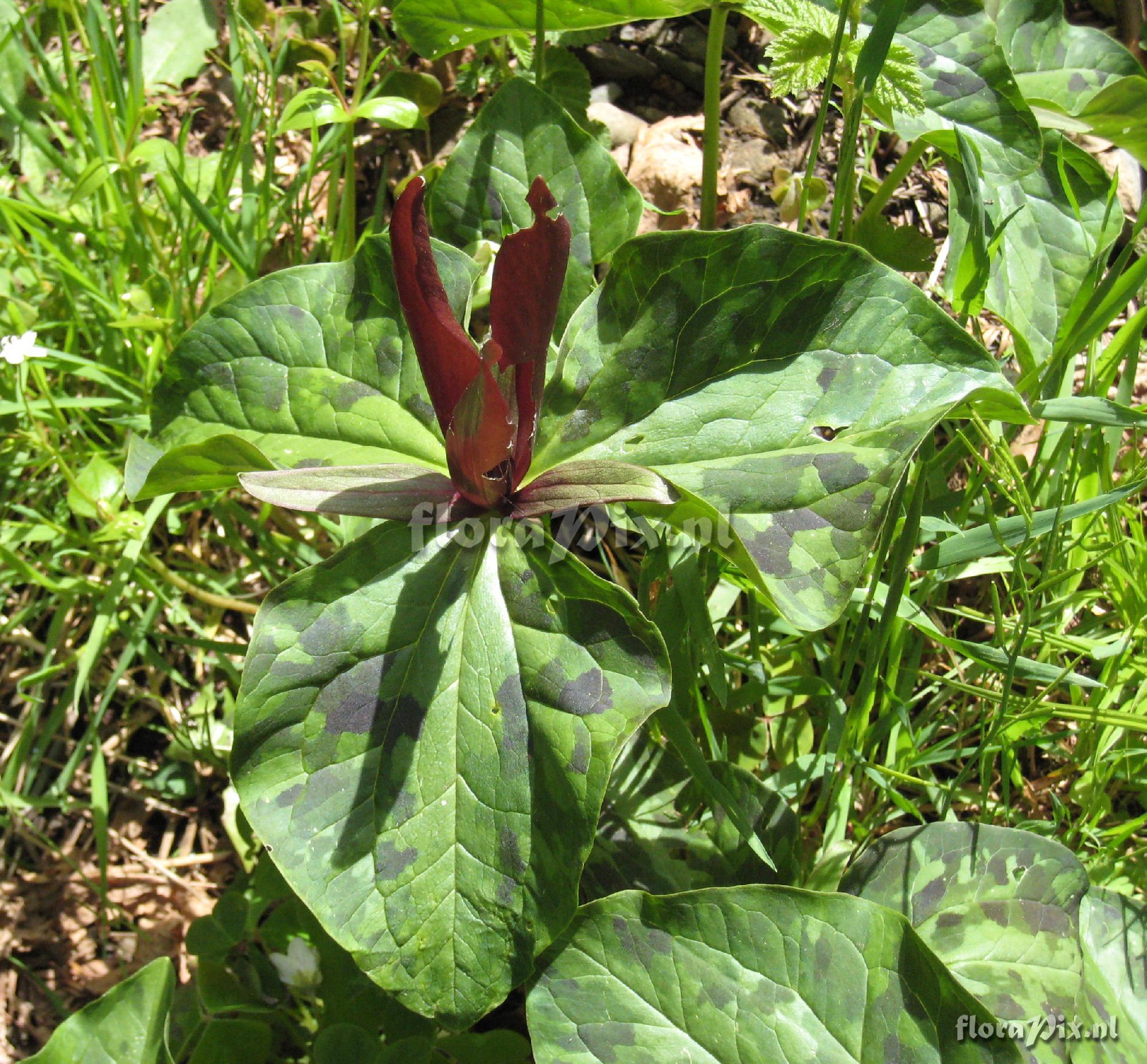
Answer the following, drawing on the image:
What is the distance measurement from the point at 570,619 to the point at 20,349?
132 centimetres

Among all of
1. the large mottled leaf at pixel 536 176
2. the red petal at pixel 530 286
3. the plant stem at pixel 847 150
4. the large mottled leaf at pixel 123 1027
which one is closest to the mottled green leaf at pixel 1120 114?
the plant stem at pixel 847 150

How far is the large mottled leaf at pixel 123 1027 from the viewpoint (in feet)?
5.28

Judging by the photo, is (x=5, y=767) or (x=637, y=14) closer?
(x=637, y=14)

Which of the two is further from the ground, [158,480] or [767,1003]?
[158,480]

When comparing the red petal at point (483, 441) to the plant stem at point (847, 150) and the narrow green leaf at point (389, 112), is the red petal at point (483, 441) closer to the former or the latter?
the plant stem at point (847, 150)

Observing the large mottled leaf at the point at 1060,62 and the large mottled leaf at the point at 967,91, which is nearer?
the large mottled leaf at the point at 967,91

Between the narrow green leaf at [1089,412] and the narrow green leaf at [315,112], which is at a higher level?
the narrow green leaf at [315,112]

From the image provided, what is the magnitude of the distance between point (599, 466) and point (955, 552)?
29.6 inches

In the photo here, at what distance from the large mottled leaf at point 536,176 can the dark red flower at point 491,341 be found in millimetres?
359

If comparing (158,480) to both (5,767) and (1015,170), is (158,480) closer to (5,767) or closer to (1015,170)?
(5,767)

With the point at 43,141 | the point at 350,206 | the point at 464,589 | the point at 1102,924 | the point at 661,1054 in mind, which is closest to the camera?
the point at 661,1054

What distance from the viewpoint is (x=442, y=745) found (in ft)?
4.75

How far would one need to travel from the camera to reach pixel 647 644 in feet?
4.64

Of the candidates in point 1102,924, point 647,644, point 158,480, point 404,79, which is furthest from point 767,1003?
point 404,79
